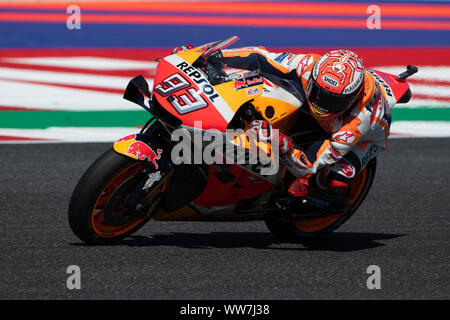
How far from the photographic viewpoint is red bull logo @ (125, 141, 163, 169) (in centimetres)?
502

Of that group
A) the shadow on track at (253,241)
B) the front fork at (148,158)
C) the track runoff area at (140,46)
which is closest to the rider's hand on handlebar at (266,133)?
the front fork at (148,158)

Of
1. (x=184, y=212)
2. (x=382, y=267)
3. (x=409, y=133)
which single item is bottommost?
(x=382, y=267)

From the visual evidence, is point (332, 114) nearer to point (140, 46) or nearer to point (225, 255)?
point (225, 255)

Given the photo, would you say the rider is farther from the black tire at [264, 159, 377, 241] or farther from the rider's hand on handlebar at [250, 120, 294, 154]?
the black tire at [264, 159, 377, 241]

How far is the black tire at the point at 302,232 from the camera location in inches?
232

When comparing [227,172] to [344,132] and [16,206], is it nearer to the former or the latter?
[344,132]

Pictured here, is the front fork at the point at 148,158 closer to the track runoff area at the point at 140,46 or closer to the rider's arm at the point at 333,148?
the rider's arm at the point at 333,148

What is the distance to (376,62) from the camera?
10430mm

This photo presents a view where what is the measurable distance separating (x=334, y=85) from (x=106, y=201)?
5.20 ft

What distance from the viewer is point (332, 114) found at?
518 centimetres

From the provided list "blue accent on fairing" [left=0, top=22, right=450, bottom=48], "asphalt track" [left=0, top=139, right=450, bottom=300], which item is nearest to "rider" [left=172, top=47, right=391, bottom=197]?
"asphalt track" [left=0, top=139, right=450, bottom=300]
